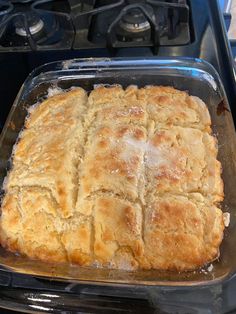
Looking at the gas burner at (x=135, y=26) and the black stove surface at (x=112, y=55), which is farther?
the gas burner at (x=135, y=26)

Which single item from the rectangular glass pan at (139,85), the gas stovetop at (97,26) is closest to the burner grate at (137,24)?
the gas stovetop at (97,26)

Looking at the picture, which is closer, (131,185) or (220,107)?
(131,185)

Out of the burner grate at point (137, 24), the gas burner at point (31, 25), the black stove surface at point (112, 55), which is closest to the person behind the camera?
the black stove surface at point (112, 55)

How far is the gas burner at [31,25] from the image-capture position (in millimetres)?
1515

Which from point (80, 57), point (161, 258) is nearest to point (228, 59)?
point (80, 57)

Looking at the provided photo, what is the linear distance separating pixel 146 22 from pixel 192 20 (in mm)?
178

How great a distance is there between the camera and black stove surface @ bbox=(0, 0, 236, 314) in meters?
0.88

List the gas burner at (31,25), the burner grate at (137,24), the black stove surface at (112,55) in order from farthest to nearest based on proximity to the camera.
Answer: the gas burner at (31,25) < the burner grate at (137,24) < the black stove surface at (112,55)

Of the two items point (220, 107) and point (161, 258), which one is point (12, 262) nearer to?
point (161, 258)

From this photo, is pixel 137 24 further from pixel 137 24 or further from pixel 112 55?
pixel 112 55

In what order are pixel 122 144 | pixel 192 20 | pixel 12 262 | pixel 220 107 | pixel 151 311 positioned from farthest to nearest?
pixel 192 20, pixel 220 107, pixel 122 144, pixel 12 262, pixel 151 311

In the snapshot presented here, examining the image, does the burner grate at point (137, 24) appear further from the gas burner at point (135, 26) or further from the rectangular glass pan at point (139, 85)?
the rectangular glass pan at point (139, 85)

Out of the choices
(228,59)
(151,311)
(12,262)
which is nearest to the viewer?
(151,311)

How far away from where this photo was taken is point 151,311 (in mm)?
875
